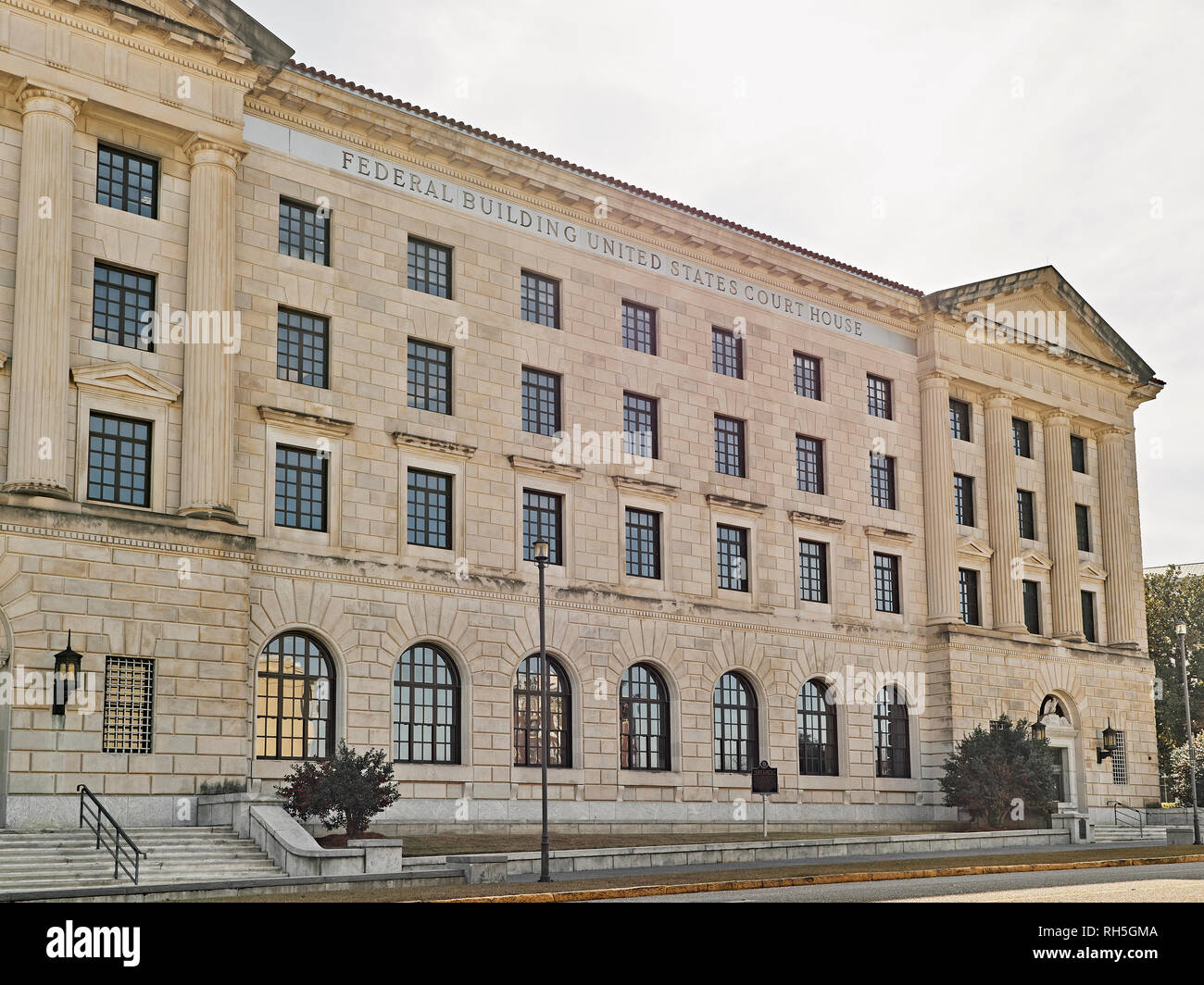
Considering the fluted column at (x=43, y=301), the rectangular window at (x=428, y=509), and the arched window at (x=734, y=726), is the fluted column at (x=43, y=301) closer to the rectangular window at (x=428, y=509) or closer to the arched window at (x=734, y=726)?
the rectangular window at (x=428, y=509)

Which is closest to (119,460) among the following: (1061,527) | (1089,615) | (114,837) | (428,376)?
(114,837)

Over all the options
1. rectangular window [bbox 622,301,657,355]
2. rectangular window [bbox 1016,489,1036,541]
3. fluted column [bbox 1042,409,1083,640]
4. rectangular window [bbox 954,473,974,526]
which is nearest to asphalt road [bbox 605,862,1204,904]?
rectangular window [bbox 622,301,657,355]

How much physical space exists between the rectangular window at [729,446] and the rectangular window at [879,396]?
6632 mm

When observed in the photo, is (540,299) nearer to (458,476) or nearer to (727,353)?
(458,476)

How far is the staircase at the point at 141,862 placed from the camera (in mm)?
23484

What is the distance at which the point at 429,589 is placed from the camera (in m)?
34.3

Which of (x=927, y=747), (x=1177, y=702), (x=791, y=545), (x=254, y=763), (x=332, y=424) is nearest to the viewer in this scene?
(x=254, y=763)

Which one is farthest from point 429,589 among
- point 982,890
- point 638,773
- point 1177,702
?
point 1177,702

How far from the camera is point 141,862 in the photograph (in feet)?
82.0

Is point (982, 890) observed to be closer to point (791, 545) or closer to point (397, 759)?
point (397, 759)

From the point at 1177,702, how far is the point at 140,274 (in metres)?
49.5

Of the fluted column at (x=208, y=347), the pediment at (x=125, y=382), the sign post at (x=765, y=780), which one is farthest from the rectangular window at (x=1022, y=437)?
the pediment at (x=125, y=382)

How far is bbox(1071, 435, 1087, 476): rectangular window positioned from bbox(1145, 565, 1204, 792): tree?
9.28 m

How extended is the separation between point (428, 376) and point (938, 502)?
20172mm
